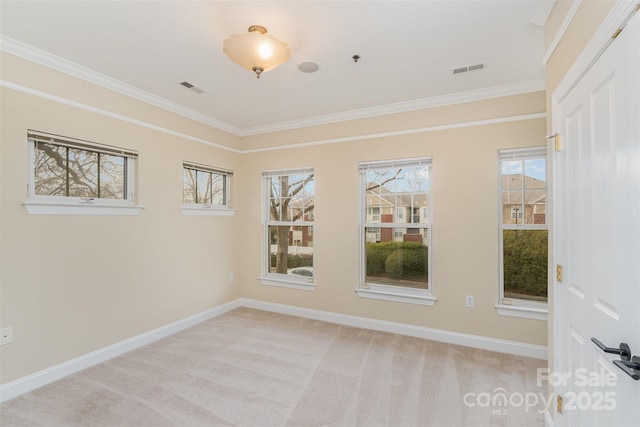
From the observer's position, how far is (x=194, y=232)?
3.78 m

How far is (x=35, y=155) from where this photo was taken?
7.98 feet

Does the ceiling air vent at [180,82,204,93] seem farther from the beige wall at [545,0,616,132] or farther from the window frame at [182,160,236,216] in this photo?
the beige wall at [545,0,616,132]

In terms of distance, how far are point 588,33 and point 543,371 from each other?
267 cm

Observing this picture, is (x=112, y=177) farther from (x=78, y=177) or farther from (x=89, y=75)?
(x=89, y=75)

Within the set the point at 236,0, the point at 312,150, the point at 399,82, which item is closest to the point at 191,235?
the point at 312,150

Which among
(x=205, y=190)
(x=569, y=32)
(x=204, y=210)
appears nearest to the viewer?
(x=569, y=32)

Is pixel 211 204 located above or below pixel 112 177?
below

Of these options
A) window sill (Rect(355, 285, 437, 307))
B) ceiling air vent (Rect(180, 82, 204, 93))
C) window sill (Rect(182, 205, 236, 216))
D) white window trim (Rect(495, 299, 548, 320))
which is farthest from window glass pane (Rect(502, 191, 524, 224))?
window sill (Rect(182, 205, 236, 216))

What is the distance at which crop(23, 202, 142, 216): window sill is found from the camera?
2.36 metres

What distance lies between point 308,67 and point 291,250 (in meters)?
2.58

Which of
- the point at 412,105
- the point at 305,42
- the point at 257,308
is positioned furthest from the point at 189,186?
the point at 412,105

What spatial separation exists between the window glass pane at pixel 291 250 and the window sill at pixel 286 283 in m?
0.13

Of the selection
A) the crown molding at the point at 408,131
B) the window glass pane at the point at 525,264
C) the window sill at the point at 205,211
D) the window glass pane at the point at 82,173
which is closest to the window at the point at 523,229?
the window glass pane at the point at 525,264

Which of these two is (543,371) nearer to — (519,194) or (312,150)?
(519,194)
